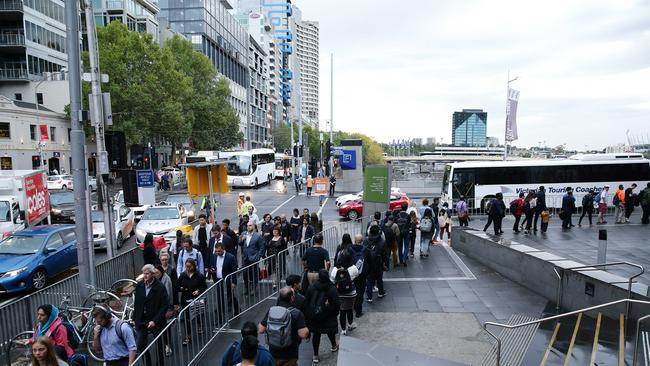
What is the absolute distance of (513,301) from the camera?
903 centimetres

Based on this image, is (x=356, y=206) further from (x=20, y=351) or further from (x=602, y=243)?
(x=20, y=351)

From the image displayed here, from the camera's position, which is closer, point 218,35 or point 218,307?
point 218,307

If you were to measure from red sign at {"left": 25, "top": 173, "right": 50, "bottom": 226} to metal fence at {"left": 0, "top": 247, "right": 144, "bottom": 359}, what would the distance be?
7.73 meters

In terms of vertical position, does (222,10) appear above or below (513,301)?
above

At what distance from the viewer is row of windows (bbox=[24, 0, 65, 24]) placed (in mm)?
44750

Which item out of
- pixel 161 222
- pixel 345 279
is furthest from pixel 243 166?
pixel 345 279

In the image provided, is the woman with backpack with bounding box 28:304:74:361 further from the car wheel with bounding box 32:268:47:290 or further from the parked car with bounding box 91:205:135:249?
the parked car with bounding box 91:205:135:249

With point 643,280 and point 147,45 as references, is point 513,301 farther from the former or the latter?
point 147,45

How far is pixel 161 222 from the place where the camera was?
16.2 m

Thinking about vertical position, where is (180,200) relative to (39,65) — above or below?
below

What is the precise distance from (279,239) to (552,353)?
610cm

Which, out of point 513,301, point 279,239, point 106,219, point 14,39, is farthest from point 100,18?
point 513,301

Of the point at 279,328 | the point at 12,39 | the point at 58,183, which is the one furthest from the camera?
the point at 12,39

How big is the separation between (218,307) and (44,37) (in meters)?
52.1
